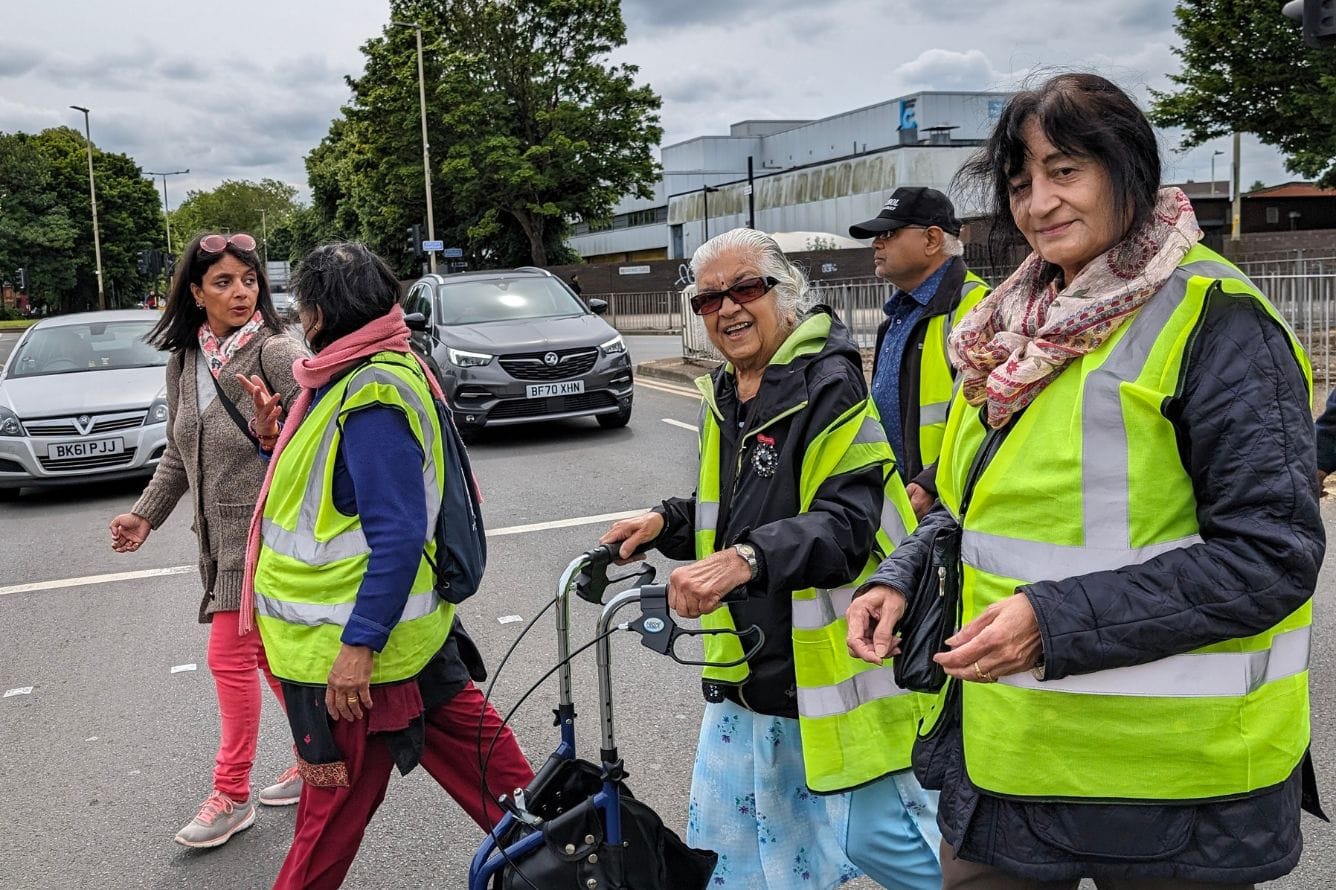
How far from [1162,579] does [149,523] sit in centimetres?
348

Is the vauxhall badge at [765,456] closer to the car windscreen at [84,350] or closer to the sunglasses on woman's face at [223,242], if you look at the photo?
the sunglasses on woman's face at [223,242]

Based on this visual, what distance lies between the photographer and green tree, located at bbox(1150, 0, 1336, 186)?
2412 cm

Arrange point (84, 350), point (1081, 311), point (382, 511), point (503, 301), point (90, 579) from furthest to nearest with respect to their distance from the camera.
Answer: point (503, 301) → point (84, 350) → point (90, 579) → point (382, 511) → point (1081, 311)

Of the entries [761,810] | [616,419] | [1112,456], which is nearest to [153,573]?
[616,419]

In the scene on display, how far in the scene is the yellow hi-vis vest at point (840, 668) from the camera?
2506mm

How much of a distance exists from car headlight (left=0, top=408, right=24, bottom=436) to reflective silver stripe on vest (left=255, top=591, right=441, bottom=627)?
840cm

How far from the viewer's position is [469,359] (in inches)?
478

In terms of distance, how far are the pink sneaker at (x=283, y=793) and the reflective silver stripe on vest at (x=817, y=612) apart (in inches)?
92.2

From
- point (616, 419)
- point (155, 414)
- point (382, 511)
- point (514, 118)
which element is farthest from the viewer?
point (514, 118)

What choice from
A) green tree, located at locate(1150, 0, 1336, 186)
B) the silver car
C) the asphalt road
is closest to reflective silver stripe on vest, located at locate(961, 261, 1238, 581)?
the asphalt road

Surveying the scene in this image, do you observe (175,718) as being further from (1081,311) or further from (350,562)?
(1081,311)

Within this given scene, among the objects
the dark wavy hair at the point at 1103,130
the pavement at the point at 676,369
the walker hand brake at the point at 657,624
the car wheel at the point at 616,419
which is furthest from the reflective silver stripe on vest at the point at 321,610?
the pavement at the point at 676,369

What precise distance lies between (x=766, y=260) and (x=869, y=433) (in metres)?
0.48

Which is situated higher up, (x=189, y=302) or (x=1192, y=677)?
(x=189, y=302)
